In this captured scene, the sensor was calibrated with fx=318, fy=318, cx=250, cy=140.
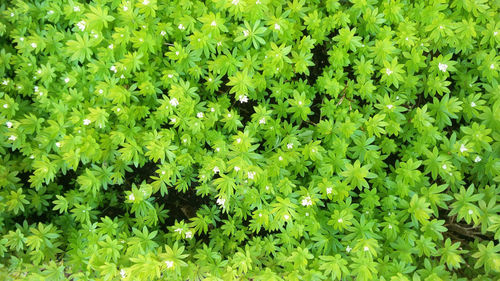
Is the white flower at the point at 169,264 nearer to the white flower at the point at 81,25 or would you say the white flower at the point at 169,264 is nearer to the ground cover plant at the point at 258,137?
the ground cover plant at the point at 258,137

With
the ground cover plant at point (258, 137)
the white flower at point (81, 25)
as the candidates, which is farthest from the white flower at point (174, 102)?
the white flower at point (81, 25)

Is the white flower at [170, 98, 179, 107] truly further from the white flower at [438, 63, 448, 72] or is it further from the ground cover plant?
the white flower at [438, 63, 448, 72]

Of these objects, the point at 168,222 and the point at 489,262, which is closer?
the point at 489,262

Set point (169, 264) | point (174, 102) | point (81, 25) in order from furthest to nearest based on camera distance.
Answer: point (81, 25) < point (174, 102) < point (169, 264)

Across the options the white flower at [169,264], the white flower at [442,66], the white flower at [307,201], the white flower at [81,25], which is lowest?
the white flower at [169,264]

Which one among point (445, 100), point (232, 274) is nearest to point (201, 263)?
point (232, 274)

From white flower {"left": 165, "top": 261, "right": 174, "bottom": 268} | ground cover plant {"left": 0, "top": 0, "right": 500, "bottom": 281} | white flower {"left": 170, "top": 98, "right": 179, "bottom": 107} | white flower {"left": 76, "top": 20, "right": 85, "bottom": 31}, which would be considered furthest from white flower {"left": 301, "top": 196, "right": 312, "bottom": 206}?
white flower {"left": 76, "top": 20, "right": 85, "bottom": 31}

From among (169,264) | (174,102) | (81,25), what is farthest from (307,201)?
(81,25)

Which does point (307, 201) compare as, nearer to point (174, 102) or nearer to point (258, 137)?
point (258, 137)

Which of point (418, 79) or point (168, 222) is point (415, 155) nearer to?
point (418, 79)
